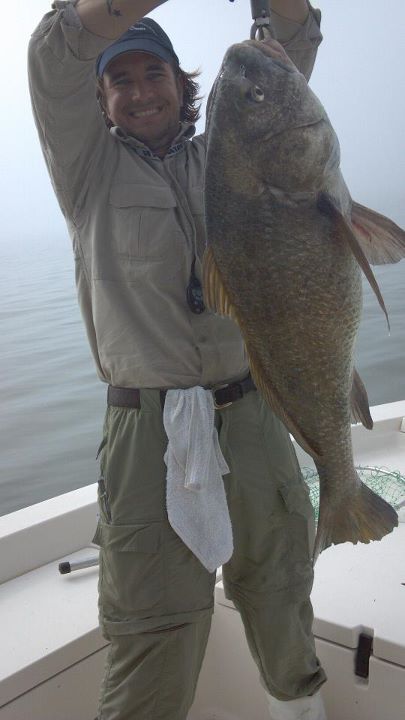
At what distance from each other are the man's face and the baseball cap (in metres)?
0.02

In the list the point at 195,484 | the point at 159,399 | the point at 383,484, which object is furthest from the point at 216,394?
the point at 383,484

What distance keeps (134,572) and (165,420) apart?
1.66ft

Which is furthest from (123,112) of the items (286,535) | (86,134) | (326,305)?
(286,535)

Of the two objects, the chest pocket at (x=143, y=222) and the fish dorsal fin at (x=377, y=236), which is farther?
the chest pocket at (x=143, y=222)

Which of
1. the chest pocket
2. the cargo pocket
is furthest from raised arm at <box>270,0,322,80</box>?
the cargo pocket

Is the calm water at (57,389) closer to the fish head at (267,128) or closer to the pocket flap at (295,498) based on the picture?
the pocket flap at (295,498)

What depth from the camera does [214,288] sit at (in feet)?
6.03

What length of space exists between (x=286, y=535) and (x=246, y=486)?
0.24m

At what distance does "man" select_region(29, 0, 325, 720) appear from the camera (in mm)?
2094

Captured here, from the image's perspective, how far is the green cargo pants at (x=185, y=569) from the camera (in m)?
2.09

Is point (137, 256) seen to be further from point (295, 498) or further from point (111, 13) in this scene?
point (295, 498)

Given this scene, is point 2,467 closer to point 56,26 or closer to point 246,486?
point 246,486

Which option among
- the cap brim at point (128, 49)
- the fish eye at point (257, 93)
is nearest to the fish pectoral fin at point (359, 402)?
the fish eye at point (257, 93)

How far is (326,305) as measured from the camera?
5.99 ft
